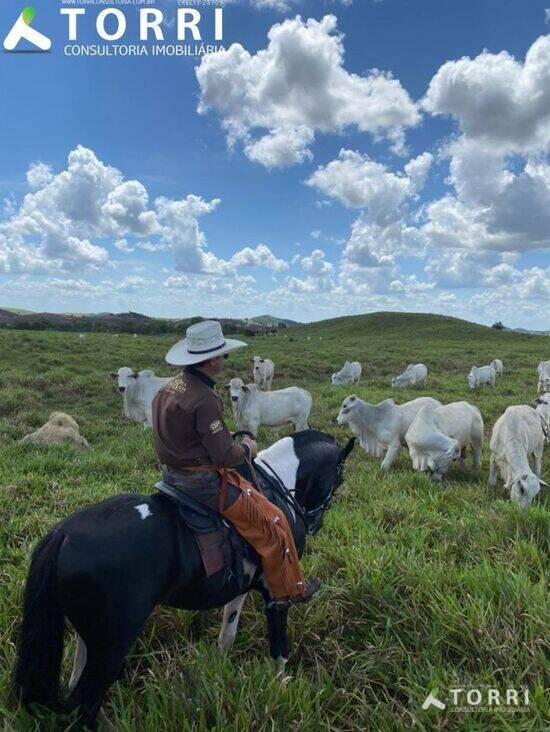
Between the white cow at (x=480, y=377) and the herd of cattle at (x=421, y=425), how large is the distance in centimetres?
814

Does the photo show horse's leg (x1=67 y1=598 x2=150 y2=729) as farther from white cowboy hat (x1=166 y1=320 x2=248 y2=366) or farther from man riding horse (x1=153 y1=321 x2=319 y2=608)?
white cowboy hat (x1=166 y1=320 x2=248 y2=366)

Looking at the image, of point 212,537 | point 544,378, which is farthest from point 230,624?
point 544,378

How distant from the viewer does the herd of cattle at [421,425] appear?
752 cm

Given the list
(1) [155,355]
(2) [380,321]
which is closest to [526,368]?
(1) [155,355]

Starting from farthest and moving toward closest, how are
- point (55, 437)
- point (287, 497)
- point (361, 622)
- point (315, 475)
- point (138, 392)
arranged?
point (138, 392) → point (55, 437) → point (315, 475) → point (287, 497) → point (361, 622)

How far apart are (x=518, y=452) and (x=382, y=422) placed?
8.95 feet

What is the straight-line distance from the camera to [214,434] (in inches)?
127

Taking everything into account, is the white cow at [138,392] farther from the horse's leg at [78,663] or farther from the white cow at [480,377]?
the white cow at [480,377]

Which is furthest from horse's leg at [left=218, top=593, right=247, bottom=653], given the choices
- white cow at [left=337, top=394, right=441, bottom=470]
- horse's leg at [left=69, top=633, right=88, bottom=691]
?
white cow at [left=337, top=394, right=441, bottom=470]

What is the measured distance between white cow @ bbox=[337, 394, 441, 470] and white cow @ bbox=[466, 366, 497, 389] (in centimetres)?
1117

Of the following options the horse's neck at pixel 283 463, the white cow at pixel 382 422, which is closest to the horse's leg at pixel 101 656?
the horse's neck at pixel 283 463

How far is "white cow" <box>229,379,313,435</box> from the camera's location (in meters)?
11.6

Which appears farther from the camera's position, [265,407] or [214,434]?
[265,407]

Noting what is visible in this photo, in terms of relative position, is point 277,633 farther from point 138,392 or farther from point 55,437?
point 138,392
